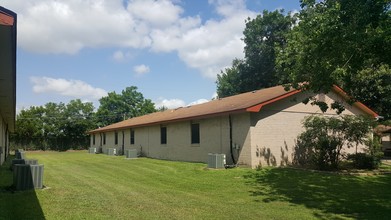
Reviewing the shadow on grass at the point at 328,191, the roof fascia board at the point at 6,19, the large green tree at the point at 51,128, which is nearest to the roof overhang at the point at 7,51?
the roof fascia board at the point at 6,19

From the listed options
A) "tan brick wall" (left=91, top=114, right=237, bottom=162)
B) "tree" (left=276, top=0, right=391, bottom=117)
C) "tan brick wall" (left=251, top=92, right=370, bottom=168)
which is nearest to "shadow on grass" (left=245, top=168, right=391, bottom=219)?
"tan brick wall" (left=251, top=92, right=370, bottom=168)

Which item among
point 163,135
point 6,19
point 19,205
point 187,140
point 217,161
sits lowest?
point 19,205

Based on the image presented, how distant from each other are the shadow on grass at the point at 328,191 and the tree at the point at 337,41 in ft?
10.3

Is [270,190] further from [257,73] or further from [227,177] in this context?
[257,73]

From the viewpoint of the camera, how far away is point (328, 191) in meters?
10.8

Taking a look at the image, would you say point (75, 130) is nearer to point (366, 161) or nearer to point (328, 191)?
point (366, 161)

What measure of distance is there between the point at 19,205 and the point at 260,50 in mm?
35681

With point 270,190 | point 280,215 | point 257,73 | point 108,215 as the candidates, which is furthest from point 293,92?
point 257,73

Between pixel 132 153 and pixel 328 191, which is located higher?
pixel 132 153

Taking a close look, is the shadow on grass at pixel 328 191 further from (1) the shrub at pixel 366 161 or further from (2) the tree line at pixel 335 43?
(2) the tree line at pixel 335 43

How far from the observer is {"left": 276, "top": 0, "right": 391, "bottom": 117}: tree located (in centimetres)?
977

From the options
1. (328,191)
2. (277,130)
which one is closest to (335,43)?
(328,191)

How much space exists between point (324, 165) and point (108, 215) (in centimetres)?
1123

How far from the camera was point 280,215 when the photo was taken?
777 cm
